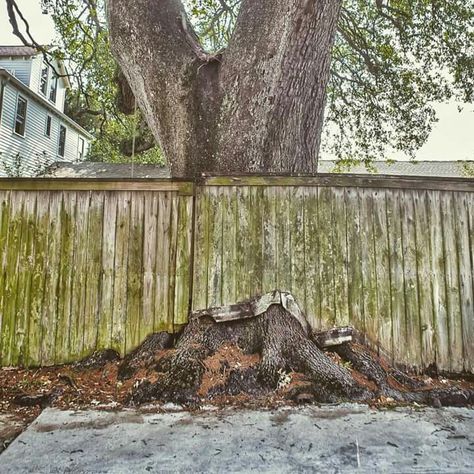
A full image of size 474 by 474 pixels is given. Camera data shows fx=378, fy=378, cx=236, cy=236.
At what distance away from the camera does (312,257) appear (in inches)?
119

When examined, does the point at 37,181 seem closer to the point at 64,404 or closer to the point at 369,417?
the point at 64,404

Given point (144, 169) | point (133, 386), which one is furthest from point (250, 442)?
point (144, 169)

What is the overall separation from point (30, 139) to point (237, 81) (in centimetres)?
1420

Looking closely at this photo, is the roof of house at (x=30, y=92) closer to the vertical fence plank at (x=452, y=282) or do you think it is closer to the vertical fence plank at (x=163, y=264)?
the vertical fence plank at (x=163, y=264)

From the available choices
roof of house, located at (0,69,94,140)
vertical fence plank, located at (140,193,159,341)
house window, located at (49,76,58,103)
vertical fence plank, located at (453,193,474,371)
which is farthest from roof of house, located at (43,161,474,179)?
vertical fence plank, located at (453,193,474,371)

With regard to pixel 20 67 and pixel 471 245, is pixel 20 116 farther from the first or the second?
pixel 471 245

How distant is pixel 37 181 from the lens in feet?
10.2

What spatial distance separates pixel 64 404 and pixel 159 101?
8.94 ft

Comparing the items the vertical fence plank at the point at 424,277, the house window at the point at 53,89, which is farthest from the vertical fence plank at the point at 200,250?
the house window at the point at 53,89

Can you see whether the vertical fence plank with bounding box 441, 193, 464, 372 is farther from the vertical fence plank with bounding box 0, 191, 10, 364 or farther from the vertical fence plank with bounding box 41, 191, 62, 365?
the vertical fence plank with bounding box 0, 191, 10, 364

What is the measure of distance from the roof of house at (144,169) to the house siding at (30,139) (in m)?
0.76

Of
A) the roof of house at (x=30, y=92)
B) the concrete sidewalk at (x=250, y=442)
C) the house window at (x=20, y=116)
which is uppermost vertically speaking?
the roof of house at (x=30, y=92)

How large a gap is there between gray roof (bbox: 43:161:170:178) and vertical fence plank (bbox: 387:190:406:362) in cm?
1228

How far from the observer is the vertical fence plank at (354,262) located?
2973mm
